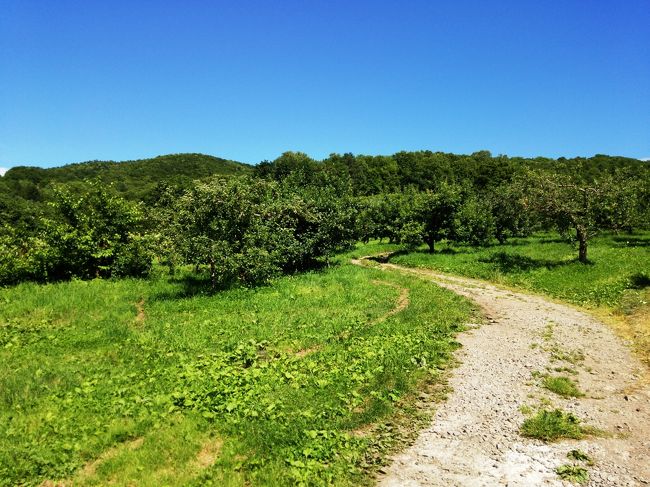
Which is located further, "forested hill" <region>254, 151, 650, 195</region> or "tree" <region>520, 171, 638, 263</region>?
"forested hill" <region>254, 151, 650, 195</region>

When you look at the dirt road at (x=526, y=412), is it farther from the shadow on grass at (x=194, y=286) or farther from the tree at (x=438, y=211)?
the tree at (x=438, y=211)

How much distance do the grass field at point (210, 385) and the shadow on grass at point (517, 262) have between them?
1100cm

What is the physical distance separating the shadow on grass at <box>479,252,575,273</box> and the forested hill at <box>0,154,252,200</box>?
232 ft

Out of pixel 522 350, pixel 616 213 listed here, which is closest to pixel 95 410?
pixel 522 350

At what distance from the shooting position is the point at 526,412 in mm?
9234

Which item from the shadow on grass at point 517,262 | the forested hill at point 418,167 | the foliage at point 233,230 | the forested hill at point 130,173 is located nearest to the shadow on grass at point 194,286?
the foliage at point 233,230

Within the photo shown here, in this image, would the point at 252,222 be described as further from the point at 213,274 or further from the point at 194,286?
the point at 194,286

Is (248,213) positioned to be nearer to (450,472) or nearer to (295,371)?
(295,371)

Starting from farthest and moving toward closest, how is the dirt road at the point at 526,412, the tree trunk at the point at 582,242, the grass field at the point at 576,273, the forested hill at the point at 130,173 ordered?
1. the forested hill at the point at 130,173
2. the tree trunk at the point at 582,242
3. the grass field at the point at 576,273
4. the dirt road at the point at 526,412

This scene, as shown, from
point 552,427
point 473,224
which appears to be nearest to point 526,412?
point 552,427

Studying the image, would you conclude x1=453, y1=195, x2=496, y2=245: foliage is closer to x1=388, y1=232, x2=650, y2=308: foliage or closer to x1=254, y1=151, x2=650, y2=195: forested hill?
x1=388, y1=232, x2=650, y2=308: foliage

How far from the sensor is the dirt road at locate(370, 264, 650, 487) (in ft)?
23.6

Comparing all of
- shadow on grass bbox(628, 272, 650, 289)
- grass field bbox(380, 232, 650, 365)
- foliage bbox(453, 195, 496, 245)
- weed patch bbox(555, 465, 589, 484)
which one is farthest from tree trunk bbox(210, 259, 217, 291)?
foliage bbox(453, 195, 496, 245)

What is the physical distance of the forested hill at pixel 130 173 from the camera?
96.4 metres
